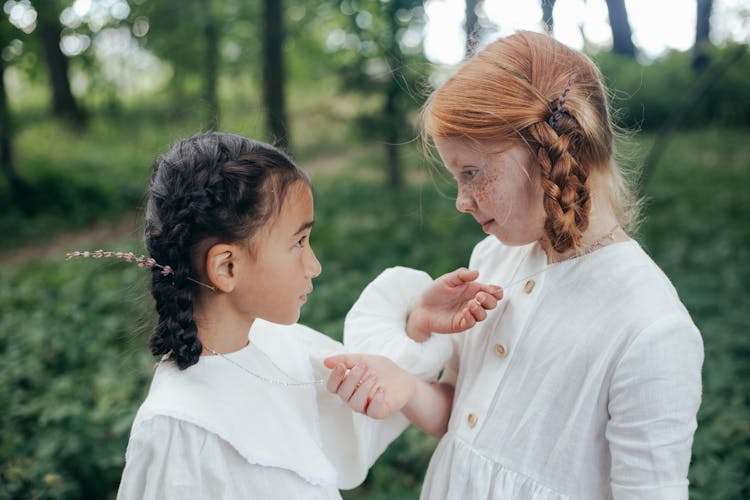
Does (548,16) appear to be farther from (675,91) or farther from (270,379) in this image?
(675,91)

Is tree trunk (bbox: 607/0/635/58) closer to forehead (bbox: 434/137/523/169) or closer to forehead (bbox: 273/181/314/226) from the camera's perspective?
forehead (bbox: 434/137/523/169)

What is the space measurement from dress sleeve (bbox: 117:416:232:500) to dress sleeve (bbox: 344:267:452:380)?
1.74 ft

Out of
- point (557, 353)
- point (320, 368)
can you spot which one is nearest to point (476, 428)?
point (557, 353)

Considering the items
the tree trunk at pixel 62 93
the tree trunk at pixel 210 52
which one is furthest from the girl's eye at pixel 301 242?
the tree trunk at pixel 62 93

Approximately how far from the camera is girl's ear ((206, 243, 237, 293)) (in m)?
1.44

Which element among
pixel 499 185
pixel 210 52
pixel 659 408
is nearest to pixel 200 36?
pixel 210 52

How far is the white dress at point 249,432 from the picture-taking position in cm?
136

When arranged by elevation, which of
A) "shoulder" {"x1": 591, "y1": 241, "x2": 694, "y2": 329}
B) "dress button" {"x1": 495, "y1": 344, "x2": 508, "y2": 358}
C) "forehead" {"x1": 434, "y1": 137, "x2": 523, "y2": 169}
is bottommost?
"dress button" {"x1": 495, "y1": 344, "x2": 508, "y2": 358}

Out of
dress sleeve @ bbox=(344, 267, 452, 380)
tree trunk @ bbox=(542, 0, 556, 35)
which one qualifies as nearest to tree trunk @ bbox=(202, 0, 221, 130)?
tree trunk @ bbox=(542, 0, 556, 35)

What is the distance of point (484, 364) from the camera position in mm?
1632

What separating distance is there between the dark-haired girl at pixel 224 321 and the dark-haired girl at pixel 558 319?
182mm

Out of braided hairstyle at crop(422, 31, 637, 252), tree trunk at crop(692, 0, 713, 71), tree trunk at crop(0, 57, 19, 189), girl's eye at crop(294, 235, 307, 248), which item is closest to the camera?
braided hairstyle at crop(422, 31, 637, 252)

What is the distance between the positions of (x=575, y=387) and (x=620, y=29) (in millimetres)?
7597

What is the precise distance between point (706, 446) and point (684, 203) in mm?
4895
